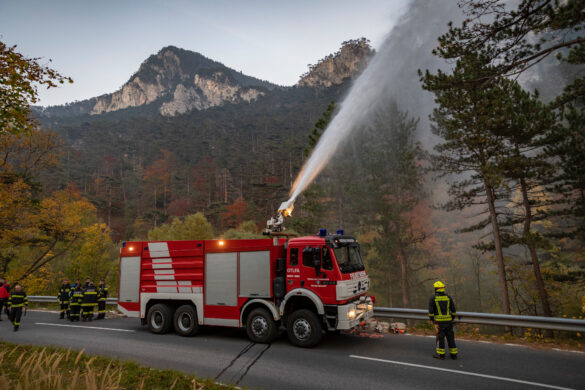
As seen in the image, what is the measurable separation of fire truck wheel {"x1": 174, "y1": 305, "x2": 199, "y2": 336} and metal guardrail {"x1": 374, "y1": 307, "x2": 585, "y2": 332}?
5896 millimetres

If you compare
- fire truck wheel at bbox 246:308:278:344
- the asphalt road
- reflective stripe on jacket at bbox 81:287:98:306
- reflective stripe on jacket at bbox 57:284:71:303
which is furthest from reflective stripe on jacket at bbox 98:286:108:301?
fire truck wheel at bbox 246:308:278:344

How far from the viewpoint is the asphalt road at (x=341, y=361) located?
5.87 m

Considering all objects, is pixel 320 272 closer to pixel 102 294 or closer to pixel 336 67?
pixel 102 294

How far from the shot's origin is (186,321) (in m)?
9.74

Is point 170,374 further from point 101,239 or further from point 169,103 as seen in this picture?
point 169,103

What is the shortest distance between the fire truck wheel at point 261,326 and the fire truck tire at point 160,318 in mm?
3026

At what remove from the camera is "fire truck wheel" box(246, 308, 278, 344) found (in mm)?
8414

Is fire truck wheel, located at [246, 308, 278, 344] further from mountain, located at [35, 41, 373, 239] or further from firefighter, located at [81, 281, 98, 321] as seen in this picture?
mountain, located at [35, 41, 373, 239]

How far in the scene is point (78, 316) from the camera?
12.9 meters

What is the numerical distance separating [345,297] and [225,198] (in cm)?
4773

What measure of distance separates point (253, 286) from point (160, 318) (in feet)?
12.5

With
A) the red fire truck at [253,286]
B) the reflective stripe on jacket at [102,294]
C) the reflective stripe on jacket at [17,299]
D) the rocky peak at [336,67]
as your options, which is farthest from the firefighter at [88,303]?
the rocky peak at [336,67]

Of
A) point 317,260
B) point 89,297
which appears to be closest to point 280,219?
point 317,260

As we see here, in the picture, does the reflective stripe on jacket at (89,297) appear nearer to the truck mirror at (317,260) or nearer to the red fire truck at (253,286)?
the red fire truck at (253,286)
